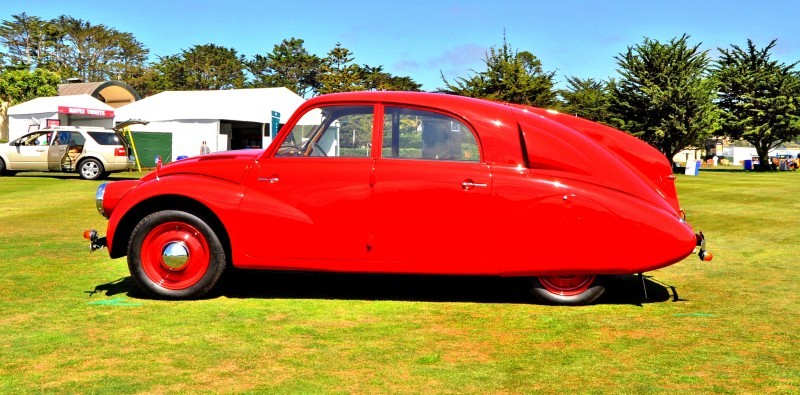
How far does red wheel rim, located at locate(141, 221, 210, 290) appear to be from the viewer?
235 inches

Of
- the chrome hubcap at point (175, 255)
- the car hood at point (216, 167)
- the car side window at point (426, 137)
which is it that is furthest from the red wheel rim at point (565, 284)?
the chrome hubcap at point (175, 255)

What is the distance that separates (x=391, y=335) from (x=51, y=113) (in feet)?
123

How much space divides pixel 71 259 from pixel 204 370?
183 inches

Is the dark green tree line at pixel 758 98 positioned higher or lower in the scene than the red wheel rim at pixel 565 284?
higher

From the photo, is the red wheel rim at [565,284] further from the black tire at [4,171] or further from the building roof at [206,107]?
the building roof at [206,107]

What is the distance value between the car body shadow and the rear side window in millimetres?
20333

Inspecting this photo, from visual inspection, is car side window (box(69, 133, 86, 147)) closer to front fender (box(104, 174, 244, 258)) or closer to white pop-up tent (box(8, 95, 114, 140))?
white pop-up tent (box(8, 95, 114, 140))

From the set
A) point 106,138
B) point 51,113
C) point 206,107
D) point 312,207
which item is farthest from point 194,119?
point 312,207

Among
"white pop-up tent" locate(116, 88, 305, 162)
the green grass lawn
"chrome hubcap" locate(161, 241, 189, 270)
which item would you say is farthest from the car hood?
"white pop-up tent" locate(116, 88, 305, 162)

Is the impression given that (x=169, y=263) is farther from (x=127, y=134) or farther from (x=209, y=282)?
(x=127, y=134)

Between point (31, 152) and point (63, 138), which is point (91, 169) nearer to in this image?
point (63, 138)

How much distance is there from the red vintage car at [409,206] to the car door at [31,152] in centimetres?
2208

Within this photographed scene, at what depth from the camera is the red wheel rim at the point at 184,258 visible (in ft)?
19.5

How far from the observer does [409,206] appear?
5730 millimetres
